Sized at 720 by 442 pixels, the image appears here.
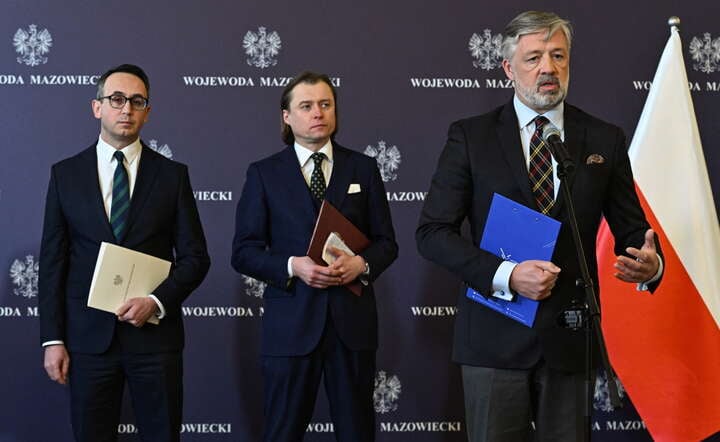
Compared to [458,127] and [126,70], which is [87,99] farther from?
[458,127]

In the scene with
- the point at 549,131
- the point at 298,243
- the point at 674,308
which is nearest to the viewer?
the point at 549,131

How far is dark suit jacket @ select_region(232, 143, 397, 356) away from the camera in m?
3.29

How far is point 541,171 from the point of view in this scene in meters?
2.61

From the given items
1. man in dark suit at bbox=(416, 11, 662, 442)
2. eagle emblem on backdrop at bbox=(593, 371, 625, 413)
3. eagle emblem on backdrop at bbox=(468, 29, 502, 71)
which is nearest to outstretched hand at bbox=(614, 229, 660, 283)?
man in dark suit at bbox=(416, 11, 662, 442)

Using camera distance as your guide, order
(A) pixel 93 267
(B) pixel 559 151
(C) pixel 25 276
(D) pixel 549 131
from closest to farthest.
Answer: (B) pixel 559 151 < (D) pixel 549 131 < (A) pixel 93 267 < (C) pixel 25 276

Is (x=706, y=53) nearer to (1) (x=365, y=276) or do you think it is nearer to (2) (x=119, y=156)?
(1) (x=365, y=276)

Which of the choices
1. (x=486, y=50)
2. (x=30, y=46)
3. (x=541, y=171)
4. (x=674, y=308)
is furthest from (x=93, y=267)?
(x=674, y=308)

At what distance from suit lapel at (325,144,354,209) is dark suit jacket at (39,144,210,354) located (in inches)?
21.4

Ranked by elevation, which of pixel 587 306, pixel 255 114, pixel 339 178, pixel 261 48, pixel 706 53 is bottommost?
pixel 587 306

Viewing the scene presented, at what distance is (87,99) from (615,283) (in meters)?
2.64

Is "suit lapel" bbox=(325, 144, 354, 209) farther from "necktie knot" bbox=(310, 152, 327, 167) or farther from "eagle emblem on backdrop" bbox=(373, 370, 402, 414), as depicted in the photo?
"eagle emblem on backdrop" bbox=(373, 370, 402, 414)

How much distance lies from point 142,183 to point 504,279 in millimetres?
1553

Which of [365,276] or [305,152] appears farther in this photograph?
[305,152]

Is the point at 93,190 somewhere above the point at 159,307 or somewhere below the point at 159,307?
above
